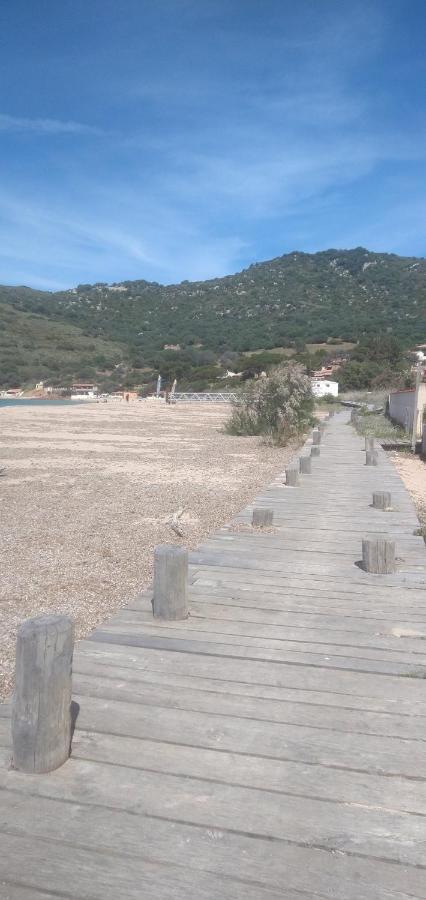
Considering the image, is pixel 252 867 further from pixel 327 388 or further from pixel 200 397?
pixel 200 397

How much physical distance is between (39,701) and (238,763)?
76 centimetres

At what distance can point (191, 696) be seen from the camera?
3.01m

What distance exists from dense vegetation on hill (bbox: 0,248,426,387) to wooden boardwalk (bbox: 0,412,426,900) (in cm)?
5390

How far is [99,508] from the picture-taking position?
29.2 ft

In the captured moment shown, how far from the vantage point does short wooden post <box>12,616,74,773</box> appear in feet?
7.79

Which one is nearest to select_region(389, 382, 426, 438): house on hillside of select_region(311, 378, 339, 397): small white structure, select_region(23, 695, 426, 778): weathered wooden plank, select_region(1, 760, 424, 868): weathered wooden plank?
select_region(23, 695, 426, 778): weathered wooden plank

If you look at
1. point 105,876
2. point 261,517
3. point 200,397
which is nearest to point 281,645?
point 105,876

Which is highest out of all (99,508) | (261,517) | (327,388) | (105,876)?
(327,388)

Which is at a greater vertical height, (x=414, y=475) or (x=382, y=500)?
(x=382, y=500)

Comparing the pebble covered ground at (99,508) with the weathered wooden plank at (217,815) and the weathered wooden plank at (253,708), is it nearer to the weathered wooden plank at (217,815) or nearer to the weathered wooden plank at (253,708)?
the weathered wooden plank at (253,708)

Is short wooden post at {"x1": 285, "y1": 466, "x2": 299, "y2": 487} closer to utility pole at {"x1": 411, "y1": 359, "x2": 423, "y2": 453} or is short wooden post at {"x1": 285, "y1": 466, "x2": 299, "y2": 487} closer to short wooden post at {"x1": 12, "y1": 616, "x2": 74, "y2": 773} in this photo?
utility pole at {"x1": 411, "y1": 359, "x2": 423, "y2": 453}

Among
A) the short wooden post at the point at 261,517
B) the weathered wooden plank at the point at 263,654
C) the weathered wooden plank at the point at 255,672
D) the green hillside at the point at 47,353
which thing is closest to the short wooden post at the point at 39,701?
the weathered wooden plank at the point at 255,672

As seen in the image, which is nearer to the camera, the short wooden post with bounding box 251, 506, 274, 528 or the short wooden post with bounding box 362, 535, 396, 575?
the short wooden post with bounding box 362, 535, 396, 575

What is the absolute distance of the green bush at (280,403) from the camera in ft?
60.5
